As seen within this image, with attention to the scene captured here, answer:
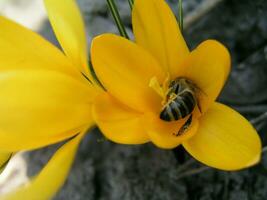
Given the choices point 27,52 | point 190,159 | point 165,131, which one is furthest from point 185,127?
point 190,159

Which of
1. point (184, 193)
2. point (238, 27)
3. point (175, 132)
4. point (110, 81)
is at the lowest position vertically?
point (184, 193)

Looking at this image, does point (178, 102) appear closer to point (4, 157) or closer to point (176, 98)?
point (176, 98)

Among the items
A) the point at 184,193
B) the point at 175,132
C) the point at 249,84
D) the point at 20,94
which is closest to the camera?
the point at 20,94

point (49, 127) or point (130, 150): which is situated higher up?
point (49, 127)

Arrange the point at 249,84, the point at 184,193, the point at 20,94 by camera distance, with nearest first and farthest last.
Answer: the point at 20,94
the point at 184,193
the point at 249,84

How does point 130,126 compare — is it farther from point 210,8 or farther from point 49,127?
point 210,8

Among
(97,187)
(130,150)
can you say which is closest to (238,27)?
(130,150)

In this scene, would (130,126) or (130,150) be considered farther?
(130,150)

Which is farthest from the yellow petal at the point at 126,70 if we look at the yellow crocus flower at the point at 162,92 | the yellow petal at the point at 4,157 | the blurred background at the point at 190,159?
the blurred background at the point at 190,159
